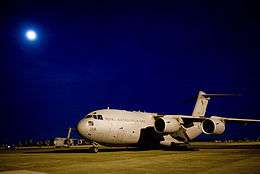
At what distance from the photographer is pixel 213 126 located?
2622 centimetres

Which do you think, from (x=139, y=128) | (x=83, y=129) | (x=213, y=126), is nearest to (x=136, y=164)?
(x=83, y=129)

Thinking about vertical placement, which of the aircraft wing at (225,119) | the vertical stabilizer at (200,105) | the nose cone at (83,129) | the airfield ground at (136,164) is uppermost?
the vertical stabilizer at (200,105)

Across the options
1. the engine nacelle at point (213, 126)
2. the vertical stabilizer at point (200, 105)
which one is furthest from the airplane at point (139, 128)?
the vertical stabilizer at point (200, 105)

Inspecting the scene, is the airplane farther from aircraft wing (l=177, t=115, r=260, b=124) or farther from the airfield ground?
the airfield ground

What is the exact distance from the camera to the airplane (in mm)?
23188

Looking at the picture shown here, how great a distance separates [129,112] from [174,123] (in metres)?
3.89

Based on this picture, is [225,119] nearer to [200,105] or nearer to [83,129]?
[200,105]

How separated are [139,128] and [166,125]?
2540 mm

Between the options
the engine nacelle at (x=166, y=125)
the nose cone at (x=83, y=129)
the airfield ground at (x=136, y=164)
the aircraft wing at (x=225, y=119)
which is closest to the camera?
the airfield ground at (x=136, y=164)

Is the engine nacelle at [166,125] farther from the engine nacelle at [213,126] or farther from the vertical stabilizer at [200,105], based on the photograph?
the vertical stabilizer at [200,105]

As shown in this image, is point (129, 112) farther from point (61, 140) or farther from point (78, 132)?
point (61, 140)

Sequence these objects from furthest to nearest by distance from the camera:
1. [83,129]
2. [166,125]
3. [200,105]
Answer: [200,105] → [166,125] → [83,129]

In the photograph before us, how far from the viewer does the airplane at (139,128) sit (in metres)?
23.2

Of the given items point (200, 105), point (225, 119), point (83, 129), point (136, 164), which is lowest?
point (136, 164)
